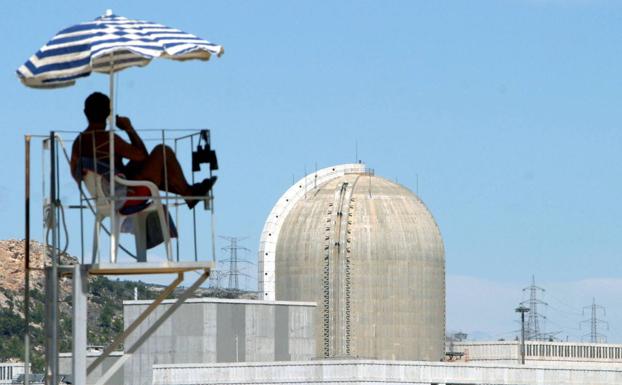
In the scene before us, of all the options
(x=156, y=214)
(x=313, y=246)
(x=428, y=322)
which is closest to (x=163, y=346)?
(x=313, y=246)

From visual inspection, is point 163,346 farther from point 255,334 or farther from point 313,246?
point 313,246

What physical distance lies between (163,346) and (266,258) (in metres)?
17.4

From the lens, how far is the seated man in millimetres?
19391

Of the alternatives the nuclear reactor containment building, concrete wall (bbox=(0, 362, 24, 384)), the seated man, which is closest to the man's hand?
the seated man

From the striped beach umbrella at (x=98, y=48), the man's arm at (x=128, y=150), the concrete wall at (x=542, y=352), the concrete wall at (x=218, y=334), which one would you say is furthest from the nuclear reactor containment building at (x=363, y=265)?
the striped beach umbrella at (x=98, y=48)

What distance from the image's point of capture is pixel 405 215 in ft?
400

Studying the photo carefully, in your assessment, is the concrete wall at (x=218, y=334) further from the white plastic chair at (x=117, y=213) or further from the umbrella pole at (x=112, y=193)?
the umbrella pole at (x=112, y=193)

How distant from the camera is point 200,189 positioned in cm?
1959

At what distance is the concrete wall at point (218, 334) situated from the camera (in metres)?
109

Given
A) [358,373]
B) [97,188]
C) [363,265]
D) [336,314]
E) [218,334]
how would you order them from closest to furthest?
[97,188] → [358,373] → [218,334] → [363,265] → [336,314]

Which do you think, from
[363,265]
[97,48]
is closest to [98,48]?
[97,48]

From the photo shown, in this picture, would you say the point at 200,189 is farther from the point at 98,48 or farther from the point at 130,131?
the point at 98,48

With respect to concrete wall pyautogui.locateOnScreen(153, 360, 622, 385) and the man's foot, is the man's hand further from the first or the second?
concrete wall pyautogui.locateOnScreen(153, 360, 622, 385)

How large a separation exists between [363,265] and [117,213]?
3967 inches
